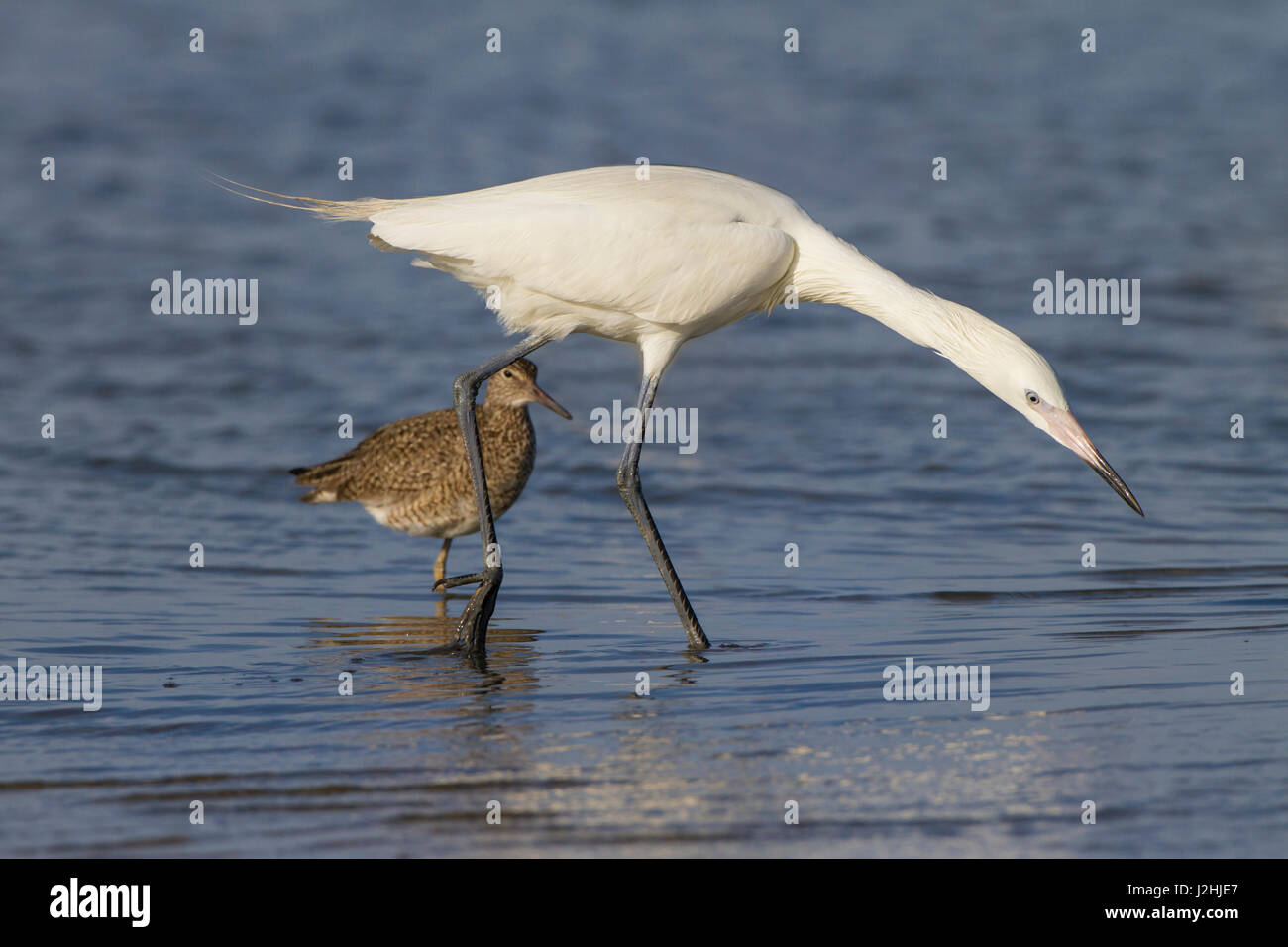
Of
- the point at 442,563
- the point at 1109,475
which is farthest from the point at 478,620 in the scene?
the point at 1109,475

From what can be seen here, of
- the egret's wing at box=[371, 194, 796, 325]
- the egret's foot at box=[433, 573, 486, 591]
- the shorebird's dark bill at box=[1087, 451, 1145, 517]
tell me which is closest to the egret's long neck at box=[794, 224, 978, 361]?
the egret's wing at box=[371, 194, 796, 325]

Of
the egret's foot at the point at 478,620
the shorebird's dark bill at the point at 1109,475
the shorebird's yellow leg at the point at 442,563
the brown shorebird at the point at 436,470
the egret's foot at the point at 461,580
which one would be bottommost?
the egret's foot at the point at 478,620

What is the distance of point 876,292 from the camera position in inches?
282

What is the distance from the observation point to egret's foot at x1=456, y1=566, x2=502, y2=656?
22.4ft

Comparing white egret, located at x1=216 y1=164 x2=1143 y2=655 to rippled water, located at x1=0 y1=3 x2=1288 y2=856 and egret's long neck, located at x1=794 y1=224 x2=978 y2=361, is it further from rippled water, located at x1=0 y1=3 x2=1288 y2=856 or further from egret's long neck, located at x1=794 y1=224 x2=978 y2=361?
rippled water, located at x1=0 y1=3 x2=1288 y2=856

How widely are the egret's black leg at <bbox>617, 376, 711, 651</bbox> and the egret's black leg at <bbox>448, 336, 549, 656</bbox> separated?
0.52 metres

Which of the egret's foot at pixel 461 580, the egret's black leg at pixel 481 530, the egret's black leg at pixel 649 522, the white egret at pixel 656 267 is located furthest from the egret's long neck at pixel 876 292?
the egret's foot at pixel 461 580

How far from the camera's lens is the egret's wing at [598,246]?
6.84m

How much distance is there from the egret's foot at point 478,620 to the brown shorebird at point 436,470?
1697 mm

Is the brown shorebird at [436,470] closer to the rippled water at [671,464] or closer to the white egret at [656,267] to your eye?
the rippled water at [671,464]

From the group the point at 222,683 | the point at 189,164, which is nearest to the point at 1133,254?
the point at 189,164

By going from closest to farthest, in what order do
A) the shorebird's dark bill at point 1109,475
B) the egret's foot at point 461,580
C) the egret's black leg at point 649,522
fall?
1. the shorebird's dark bill at point 1109,475
2. the egret's black leg at point 649,522
3. the egret's foot at point 461,580

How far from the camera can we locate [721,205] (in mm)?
7035

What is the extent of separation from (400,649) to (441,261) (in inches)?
63.7
